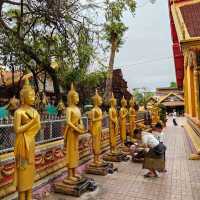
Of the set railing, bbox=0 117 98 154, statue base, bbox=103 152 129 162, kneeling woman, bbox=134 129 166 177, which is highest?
railing, bbox=0 117 98 154

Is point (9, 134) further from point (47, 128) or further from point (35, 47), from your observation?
point (35, 47)

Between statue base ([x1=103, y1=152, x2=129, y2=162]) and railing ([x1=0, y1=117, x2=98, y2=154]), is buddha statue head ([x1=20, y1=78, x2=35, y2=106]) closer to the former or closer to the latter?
railing ([x1=0, y1=117, x2=98, y2=154])

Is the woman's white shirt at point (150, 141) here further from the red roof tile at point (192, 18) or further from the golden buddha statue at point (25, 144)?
the golden buddha statue at point (25, 144)

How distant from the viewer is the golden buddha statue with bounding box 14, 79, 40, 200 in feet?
13.3

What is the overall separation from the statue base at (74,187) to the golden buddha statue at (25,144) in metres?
1.24

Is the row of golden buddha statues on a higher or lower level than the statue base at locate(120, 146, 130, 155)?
higher

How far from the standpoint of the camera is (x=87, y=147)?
327 inches

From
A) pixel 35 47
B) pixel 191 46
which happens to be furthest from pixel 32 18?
pixel 191 46

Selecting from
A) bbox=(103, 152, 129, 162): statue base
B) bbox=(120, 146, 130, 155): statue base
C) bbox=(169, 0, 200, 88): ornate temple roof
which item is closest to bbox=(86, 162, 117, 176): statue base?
bbox=(103, 152, 129, 162): statue base

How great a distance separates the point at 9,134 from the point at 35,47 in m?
4.74

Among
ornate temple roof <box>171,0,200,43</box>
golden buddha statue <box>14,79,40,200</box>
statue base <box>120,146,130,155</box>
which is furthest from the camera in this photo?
statue base <box>120,146,130,155</box>

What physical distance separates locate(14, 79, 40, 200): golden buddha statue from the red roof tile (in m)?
4.92

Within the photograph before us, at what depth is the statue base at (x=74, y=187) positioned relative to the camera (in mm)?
5324

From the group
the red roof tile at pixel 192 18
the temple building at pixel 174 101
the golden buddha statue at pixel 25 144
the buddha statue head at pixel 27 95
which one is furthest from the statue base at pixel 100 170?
the temple building at pixel 174 101
